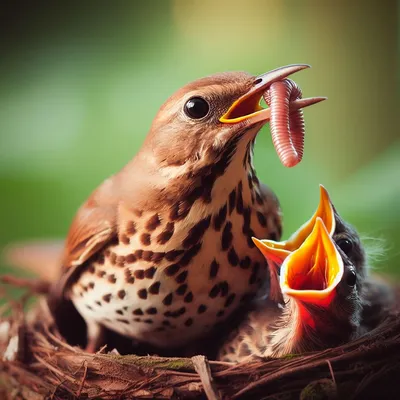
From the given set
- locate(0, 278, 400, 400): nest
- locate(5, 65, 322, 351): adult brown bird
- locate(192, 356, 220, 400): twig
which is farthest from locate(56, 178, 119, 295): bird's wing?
locate(192, 356, 220, 400): twig

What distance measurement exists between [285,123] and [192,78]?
0.52m

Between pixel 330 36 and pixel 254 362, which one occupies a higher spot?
pixel 330 36

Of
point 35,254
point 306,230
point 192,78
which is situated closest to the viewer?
point 306,230

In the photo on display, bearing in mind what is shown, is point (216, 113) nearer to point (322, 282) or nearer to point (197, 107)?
point (197, 107)

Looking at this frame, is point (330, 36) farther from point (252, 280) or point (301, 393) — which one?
point (301, 393)

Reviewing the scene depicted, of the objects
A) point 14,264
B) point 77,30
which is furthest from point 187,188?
point 14,264

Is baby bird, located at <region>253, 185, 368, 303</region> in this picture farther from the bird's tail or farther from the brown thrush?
the bird's tail

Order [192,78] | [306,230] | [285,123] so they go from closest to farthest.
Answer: [285,123] < [306,230] < [192,78]

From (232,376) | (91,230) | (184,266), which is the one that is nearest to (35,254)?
(91,230)

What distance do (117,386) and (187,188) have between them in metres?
0.37

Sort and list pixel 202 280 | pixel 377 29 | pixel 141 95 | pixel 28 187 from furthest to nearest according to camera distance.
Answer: pixel 28 187 → pixel 141 95 → pixel 377 29 → pixel 202 280

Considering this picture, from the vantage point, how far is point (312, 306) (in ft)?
3.12

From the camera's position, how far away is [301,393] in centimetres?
93

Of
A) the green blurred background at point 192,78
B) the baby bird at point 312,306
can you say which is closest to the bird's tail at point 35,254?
the green blurred background at point 192,78
